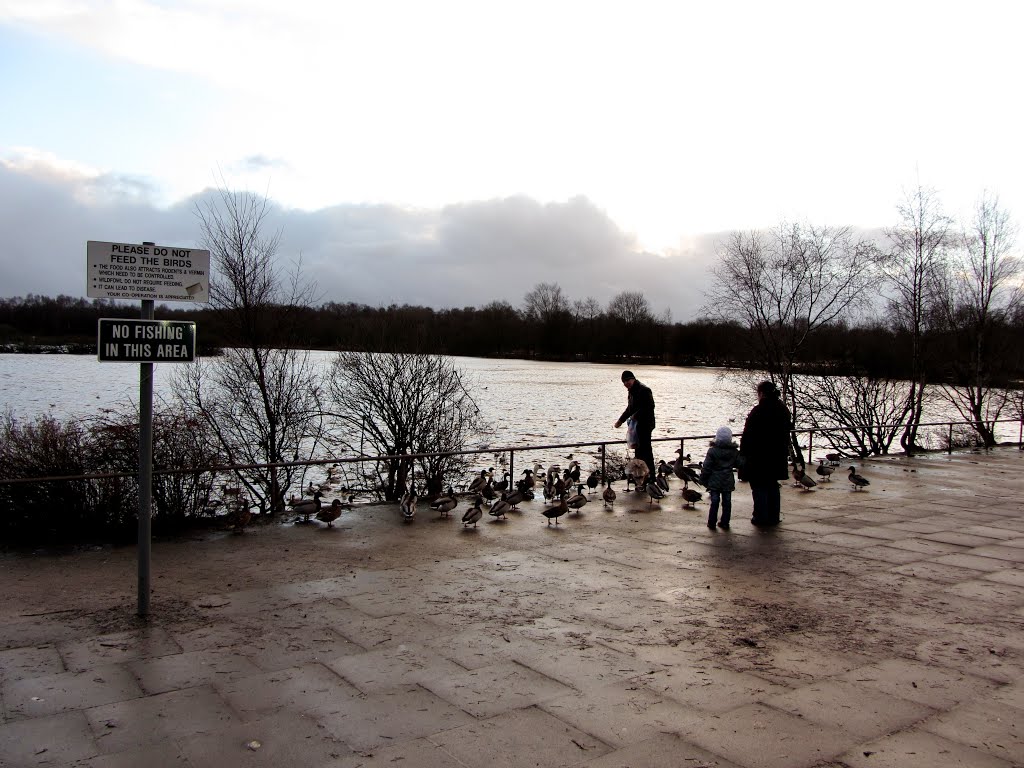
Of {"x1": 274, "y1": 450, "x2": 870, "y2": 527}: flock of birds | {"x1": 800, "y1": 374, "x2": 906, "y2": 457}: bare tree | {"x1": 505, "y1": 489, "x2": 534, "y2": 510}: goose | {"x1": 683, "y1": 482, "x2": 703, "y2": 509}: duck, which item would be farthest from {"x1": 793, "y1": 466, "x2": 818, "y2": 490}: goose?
{"x1": 800, "y1": 374, "x2": 906, "y2": 457}: bare tree

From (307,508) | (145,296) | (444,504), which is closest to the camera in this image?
(145,296)

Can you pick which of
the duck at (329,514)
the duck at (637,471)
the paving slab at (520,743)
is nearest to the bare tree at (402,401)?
the duck at (637,471)

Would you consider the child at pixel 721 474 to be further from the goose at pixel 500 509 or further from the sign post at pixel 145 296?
the sign post at pixel 145 296

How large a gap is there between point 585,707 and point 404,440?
43.6ft

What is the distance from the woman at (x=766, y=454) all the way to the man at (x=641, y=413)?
238 cm

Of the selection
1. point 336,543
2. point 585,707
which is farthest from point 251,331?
point 585,707

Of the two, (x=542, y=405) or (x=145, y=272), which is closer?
(x=145, y=272)

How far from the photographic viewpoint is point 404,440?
17.1 meters

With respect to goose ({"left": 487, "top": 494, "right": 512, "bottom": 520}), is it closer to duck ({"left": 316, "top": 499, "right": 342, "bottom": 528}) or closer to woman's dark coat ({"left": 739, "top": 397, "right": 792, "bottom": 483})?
duck ({"left": 316, "top": 499, "right": 342, "bottom": 528})

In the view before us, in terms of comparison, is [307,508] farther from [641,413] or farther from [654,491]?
[641,413]

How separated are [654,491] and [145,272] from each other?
27.1ft

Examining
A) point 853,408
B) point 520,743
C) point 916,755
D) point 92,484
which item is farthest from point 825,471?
point 92,484

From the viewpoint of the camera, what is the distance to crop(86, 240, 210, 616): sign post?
509 centimetres

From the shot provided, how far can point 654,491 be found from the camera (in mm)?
11469
